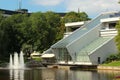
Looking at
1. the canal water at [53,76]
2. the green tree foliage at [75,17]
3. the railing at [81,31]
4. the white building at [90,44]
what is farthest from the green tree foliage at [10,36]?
the canal water at [53,76]

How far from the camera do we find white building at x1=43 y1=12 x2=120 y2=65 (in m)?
77.9

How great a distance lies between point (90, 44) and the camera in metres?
84.5

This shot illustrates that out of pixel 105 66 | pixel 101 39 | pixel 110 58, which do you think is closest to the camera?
pixel 105 66

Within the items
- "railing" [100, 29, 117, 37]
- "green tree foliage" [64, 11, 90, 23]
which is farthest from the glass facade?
"green tree foliage" [64, 11, 90, 23]

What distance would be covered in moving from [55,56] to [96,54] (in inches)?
467

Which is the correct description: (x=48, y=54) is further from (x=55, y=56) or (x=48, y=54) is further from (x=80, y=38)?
(x=80, y=38)

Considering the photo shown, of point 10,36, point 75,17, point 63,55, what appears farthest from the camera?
point 75,17

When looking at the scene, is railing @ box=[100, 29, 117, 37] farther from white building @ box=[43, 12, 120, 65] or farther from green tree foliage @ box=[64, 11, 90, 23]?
green tree foliage @ box=[64, 11, 90, 23]

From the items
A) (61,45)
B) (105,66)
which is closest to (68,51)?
(61,45)

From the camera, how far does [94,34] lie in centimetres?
8669

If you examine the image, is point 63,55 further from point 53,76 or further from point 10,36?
point 53,76

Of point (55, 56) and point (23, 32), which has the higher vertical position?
point (23, 32)

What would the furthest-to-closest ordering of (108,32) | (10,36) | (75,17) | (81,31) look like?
(75,17), (10,36), (81,31), (108,32)

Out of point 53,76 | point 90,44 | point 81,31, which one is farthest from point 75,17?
point 53,76
